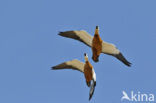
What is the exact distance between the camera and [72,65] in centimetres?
3706

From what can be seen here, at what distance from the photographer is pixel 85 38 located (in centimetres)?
3650

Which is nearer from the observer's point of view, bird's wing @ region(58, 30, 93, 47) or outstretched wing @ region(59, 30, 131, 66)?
outstretched wing @ region(59, 30, 131, 66)

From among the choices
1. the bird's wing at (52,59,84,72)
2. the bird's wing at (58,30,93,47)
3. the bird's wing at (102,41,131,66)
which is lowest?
the bird's wing at (52,59,84,72)

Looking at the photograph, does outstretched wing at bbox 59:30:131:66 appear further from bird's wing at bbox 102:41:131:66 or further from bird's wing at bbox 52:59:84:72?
bird's wing at bbox 52:59:84:72

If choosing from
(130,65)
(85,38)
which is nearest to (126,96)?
(130,65)

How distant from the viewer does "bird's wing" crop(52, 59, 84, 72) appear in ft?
121

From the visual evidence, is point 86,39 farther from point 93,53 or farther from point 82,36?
point 93,53

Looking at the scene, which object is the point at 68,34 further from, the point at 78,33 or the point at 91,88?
the point at 91,88

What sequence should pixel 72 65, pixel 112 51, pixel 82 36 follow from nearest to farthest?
pixel 82 36 < pixel 112 51 < pixel 72 65

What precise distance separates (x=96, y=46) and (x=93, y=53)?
511 millimetres

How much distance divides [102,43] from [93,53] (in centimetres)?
93

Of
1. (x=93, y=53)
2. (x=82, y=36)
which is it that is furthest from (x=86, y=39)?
(x=93, y=53)

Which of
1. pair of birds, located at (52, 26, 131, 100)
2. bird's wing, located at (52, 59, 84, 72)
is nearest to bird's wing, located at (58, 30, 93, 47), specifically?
pair of birds, located at (52, 26, 131, 100)

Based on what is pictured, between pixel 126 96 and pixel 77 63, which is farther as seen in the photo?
pixel 77 63
